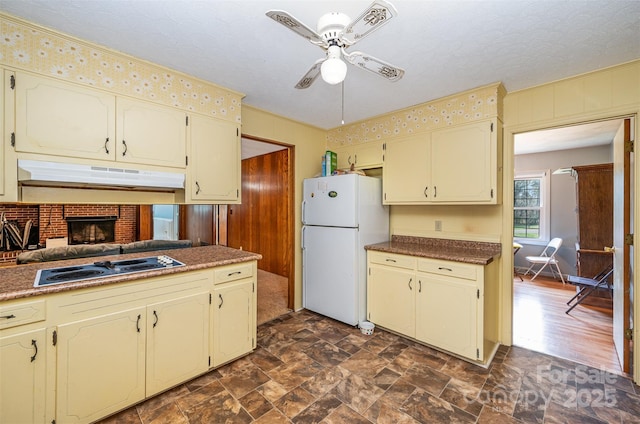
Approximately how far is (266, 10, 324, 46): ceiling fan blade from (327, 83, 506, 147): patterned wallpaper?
1.76 metres

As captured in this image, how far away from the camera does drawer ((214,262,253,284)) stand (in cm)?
210

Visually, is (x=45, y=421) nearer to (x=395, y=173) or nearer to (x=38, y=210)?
(x=38, y=210)

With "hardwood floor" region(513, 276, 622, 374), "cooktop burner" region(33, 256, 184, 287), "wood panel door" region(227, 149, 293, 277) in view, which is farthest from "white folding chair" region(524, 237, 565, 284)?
"cooktop burner" region(33, 256, 184, 287)

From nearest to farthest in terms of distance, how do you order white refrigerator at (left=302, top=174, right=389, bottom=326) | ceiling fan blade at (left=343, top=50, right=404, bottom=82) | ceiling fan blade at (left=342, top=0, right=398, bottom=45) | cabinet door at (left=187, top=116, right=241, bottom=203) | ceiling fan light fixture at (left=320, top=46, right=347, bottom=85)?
ceiling fan blade at (left=342, top=0, right=398, bottom=45) → ceiling fan light fixture at (left=320, top=46, right=347, bottom=85) → ceiling fan blade at (left=343, top=50, right=404, bottom=82) → cabinet door at (left=187, top=116, right=241, bottom=203) → white refrigerator at (left=302, top=174, right=389, bottom=326)

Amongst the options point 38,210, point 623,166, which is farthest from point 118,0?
point 623,166

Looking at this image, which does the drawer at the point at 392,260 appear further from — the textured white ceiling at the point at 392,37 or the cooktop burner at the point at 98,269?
the cooktop burner at the point at 98,269

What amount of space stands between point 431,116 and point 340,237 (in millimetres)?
1571

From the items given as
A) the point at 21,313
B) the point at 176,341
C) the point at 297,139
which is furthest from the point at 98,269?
the point at 297,139

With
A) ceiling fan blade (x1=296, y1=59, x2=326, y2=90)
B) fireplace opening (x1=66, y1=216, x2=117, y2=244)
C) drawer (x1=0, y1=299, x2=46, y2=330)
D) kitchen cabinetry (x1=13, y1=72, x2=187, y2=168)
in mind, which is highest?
ceiling fan blade (x1=296, y1=59, x2=326, y2=90)

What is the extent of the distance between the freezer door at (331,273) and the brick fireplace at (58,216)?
6.07 ft

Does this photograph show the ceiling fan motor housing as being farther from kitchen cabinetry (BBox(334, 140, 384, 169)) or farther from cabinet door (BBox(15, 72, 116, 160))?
kitchen cabinetry (BBox(334, 140, 384, 169))

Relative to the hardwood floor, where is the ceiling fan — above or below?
above

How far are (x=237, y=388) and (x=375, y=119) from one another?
2988mm

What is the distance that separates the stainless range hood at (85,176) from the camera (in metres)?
1.62
